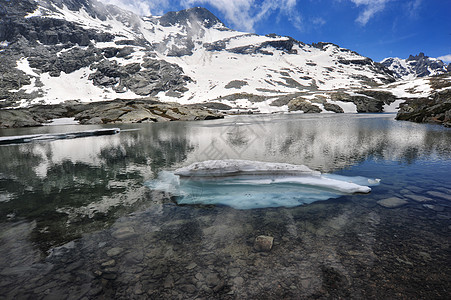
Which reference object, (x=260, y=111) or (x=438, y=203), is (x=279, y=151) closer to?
(x=438, y=203)

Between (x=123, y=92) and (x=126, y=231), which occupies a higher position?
(x=123, y=92)

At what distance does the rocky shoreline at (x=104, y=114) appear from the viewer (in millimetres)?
64231

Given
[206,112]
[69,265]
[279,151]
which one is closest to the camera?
[69,265]

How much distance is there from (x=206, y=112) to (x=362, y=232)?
267 ft

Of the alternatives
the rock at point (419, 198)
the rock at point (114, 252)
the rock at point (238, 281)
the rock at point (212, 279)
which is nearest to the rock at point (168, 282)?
the rock at point (212, 279)

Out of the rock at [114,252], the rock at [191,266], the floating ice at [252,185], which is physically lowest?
the rock at [114,252]

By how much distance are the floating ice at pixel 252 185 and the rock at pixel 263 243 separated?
7.58ft

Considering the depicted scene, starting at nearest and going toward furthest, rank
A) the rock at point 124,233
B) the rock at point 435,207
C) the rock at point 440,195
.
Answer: the rock at point 124,233
the rock at point 435,207
the rock at point 440,195

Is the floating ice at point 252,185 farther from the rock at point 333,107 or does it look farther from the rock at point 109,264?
the rock at point 333,107

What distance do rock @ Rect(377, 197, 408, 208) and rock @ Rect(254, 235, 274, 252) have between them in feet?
16.5

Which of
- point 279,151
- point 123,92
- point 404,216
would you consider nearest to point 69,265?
point 404,216

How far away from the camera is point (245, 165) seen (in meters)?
11.7

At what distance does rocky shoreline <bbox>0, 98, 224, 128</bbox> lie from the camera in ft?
211

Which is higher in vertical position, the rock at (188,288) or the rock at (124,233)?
the rock at (124,233)
